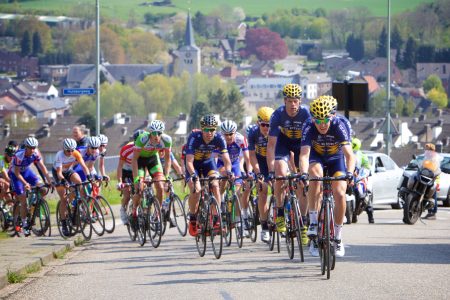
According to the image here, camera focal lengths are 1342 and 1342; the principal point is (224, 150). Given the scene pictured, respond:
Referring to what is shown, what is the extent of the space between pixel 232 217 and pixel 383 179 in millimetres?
13073

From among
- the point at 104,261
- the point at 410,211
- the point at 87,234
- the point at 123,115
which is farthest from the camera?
the point at 123,115

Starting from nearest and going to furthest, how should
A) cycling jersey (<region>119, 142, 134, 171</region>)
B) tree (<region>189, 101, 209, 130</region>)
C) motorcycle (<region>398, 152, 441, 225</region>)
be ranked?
cycling jersey (<region>119, 142, 134, 171</region>), motorcycle (<region>398, 152, 441, 225</region>), tree (<region>189, 101, 209, 130</region>)

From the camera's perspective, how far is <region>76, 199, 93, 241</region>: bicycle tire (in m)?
19.6

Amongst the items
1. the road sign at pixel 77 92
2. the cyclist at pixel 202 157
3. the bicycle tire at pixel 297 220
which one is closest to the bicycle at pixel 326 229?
the bicycle tire at pixel 297 220

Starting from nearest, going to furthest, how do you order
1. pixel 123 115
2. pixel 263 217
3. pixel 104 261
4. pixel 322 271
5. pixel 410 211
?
pixel 322 271, pixel 104 261, pixel 263 217, pixel 410 211, pixel 123 115

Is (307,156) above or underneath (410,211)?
above

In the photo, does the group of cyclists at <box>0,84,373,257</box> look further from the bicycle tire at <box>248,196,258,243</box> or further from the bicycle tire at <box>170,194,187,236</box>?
the bicycle tire at <box>170,194,187,236</box>

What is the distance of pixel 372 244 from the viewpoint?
17.8 meters

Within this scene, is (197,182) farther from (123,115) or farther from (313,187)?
(123,115)

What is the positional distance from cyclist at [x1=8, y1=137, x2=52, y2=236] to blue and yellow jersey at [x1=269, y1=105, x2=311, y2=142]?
522 cm

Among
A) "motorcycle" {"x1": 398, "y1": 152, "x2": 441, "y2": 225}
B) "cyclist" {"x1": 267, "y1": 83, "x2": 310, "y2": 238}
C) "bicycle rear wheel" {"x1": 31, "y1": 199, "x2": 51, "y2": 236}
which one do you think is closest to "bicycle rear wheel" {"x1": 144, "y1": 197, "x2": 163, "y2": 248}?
"cyclist" {"x1": 267, "y1": 83, "x2": 310, "y2": 238}

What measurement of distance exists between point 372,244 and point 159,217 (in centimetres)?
285

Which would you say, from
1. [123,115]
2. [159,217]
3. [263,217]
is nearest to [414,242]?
[263,217]

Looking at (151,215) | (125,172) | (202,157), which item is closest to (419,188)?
(125,172)
